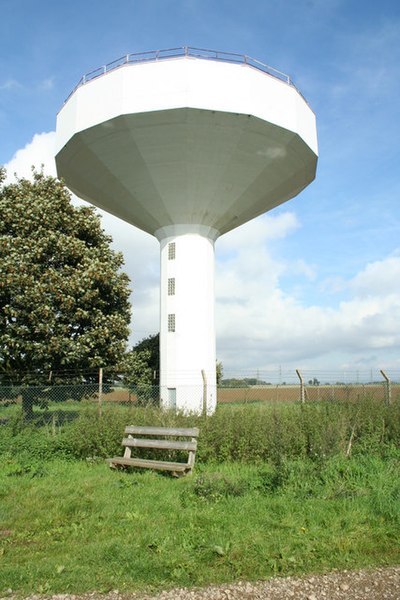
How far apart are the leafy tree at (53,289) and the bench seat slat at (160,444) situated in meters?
5.34

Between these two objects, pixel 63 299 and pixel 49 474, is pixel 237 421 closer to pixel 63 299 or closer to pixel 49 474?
pixel 49 474

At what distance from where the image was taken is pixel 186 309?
58.2 feet

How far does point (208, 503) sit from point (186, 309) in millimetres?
11707

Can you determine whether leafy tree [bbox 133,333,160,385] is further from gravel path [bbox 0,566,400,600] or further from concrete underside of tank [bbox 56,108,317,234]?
gravel path [bbox 0,566,400,600]

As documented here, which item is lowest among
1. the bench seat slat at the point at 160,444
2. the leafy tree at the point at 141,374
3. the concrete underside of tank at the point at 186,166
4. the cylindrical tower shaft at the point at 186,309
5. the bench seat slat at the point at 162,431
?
the bench seat slat at the point at 160,444

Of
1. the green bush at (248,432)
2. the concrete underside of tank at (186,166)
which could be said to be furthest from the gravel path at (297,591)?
the concrete underside of tank at (186,166)

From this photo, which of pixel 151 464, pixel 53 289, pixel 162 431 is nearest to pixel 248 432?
pixel 162 431

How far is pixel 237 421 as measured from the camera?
9.32 m

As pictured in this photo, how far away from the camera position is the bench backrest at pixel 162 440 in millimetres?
8609

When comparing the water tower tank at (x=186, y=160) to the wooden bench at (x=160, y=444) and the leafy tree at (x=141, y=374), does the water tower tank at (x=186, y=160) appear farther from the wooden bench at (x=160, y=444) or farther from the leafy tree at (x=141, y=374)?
the wooden bench at (x=160, y=444)

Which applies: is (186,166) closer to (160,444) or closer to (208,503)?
(160,444)

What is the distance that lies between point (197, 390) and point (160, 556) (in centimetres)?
1249

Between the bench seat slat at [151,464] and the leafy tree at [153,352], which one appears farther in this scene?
the leafy tree at [153,352]

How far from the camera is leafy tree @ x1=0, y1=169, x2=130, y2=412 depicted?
13.8 metres
